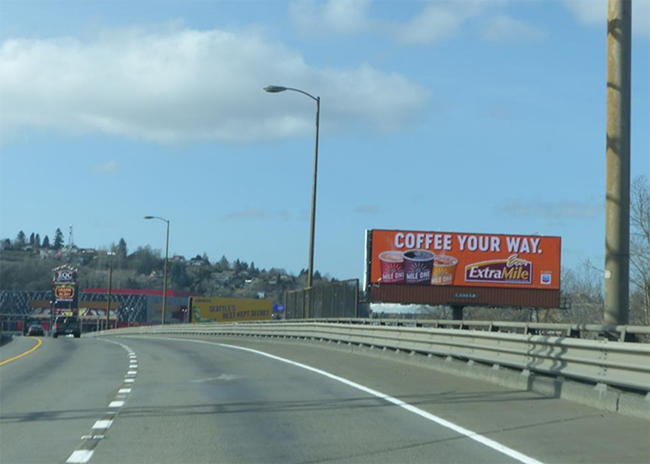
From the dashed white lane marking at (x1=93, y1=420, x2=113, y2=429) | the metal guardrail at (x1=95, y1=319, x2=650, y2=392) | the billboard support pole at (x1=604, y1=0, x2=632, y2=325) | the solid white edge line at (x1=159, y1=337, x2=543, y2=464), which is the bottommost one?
the dashed white lane marking at (x1=93, y1=420, x2=113, y2=429)

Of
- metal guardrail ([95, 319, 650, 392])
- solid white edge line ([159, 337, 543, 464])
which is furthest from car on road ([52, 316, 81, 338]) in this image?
solid white edge line ([159, 337, 543, 464])

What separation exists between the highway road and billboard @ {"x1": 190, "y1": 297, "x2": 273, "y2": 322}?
290ft

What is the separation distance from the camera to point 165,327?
225 feet

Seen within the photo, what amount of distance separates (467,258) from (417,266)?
11.1 ft

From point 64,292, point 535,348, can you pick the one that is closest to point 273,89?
point 535,348

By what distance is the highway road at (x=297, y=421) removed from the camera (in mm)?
9570

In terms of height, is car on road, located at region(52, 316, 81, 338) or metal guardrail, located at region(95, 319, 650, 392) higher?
metal guardrail, located at region(95, 319, 650, 392)

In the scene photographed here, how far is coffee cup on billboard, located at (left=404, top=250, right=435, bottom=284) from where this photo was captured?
59594 mm

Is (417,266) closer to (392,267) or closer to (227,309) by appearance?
(392,267)

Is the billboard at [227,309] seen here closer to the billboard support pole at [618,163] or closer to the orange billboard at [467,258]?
the orange billboard at [467,258]

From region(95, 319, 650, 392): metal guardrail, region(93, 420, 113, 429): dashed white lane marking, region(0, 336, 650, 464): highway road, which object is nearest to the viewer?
region(0, 336, 650, 464): highway road

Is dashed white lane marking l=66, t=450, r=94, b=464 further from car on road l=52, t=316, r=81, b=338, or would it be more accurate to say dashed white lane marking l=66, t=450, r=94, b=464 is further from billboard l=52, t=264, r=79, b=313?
billboard l=52, t=264, r=79, b=313

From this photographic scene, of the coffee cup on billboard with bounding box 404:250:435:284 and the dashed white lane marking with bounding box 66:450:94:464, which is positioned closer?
the dashed white lane marking with bounding box 66:450:94:464

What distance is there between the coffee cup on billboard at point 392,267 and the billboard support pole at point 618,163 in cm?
4556
